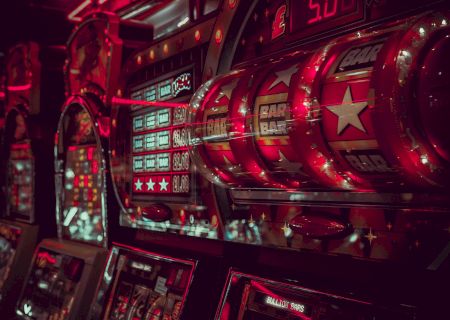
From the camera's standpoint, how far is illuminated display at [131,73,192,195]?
2.45 metres

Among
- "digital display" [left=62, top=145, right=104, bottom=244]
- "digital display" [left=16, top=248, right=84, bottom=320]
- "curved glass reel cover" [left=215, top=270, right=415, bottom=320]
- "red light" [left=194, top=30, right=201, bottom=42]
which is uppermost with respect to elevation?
"red light" [left=194, top=30, right=201, bottom=42]

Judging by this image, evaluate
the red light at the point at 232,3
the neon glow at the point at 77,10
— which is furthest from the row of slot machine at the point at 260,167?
the neon glow at the point at 77,10

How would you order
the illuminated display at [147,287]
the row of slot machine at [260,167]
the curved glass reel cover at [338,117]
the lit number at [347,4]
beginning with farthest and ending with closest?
the illuminated display at [147,287] < the lit number at [347,4] < the row of slot machine at [260,167] < the curved glass reel cover at [338,117]

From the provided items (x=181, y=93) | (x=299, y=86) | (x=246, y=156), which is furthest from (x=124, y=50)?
(x=299, y=86)

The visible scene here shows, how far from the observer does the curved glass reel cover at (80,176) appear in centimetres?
315

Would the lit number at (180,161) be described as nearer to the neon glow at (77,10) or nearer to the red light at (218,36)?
the red light at (218,36)

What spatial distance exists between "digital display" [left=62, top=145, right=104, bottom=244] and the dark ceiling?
1604mm

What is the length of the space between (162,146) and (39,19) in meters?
2.68

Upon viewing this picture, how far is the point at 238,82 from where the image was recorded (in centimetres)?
175

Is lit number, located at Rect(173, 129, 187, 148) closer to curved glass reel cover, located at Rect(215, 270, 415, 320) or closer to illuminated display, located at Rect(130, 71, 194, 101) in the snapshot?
illuminated display, located at Rect(130, 71, 194, 101)

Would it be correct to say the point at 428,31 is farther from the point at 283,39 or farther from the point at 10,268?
the point at 10,268

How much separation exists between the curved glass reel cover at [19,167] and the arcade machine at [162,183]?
1.45 m

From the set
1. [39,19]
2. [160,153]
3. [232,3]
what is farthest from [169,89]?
[39,19]

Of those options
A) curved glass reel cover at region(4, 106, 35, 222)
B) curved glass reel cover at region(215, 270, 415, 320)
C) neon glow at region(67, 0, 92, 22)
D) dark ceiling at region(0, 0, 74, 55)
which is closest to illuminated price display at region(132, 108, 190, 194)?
curved glass reel cover at region(215, 270, 415, 320)
